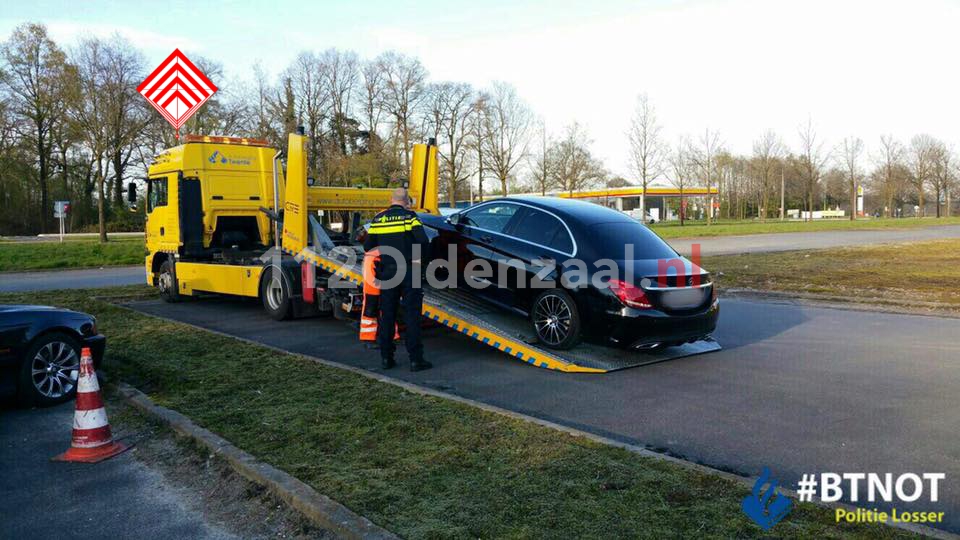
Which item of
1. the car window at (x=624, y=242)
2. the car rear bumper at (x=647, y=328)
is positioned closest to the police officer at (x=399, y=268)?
the car window at (x=624, y=242)

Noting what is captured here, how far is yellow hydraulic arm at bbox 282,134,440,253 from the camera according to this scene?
33.7 ft

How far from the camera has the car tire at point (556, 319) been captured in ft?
24.6

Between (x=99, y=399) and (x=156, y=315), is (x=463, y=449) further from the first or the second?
(x=156, y=315)

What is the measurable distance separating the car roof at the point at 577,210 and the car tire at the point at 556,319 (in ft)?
3.13

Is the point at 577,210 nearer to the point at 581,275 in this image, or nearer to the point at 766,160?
the point at 581,275

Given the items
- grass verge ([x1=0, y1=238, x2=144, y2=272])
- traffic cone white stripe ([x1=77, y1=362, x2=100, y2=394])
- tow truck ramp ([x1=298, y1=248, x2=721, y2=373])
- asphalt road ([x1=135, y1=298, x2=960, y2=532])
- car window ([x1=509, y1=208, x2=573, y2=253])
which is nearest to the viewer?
asphalt road ([x1=135, y1=298, x2=960, y2=532])

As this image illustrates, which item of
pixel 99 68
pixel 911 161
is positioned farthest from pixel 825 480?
pixel 911 161

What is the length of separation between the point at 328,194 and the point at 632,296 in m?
6.02

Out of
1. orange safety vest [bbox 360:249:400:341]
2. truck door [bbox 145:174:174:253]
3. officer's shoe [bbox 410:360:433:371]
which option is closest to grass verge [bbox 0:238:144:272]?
truck door [bbox 145:174:174:253]

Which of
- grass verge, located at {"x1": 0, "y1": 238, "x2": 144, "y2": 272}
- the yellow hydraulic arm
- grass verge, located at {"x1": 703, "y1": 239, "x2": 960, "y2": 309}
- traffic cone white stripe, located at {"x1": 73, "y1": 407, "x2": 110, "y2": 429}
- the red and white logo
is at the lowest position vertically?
traffic cone white stripe, located at {"x1": 73, "y1": 407, "x2": 110, "y2": 429}

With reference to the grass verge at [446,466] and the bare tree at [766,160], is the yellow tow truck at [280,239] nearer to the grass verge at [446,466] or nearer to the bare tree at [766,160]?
the grass verge at [446,466]

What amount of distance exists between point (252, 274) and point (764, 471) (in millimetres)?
9165

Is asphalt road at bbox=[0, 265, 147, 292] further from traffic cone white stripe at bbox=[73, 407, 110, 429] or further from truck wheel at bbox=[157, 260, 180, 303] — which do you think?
traffic cone white stripe at bbox=[73, 407, 110, 429]

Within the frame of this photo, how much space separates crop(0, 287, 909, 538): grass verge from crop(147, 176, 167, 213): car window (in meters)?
6.85
